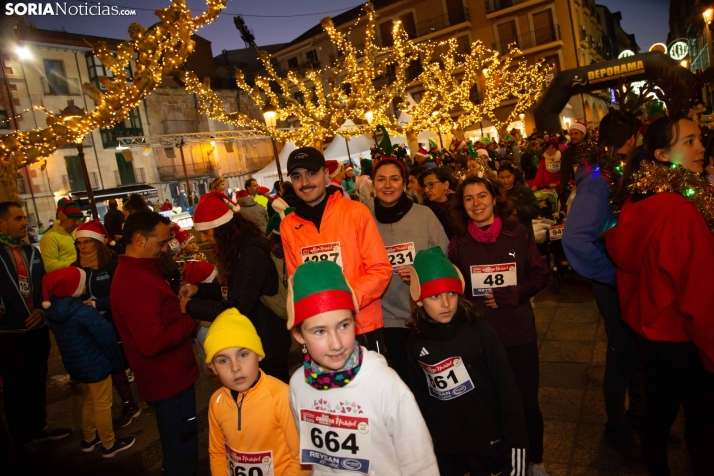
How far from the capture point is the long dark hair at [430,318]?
2445 millimetres

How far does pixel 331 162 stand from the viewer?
5488mm

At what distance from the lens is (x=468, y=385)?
239 cm

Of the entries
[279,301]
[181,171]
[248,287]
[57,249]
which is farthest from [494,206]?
[181,171]

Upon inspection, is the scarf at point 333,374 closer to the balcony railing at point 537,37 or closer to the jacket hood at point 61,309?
the jacket hood at point 61,309

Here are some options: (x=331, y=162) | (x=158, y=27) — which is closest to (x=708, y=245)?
(x=331, y=162)

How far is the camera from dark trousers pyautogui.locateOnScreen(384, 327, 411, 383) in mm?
3330

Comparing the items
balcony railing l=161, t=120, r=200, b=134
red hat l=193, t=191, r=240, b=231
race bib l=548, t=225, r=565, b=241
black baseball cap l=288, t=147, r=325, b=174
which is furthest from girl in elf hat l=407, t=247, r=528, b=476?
balcony railing l=161, t=120, r=200, b=134

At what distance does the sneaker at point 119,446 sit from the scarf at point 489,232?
11.9ft

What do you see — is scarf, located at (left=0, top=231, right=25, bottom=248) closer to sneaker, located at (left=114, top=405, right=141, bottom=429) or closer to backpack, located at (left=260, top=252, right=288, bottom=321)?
sneaker, located at (left=114, top=405, right=141, bottom=429)

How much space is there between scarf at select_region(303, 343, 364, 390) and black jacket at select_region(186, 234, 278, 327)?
3.53 ft

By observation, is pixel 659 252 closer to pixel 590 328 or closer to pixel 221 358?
pixel 221 358

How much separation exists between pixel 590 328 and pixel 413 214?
2857 mm

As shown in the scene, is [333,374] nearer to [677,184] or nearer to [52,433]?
[677,184]

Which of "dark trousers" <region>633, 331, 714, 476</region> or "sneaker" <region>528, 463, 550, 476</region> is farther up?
"dark trousers" <region>633, 331, 714, 476</region>
